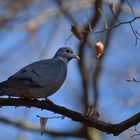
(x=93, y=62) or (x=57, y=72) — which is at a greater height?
(x=57, y=72)

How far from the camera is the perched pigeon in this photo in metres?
3.74

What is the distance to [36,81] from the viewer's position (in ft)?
12.8

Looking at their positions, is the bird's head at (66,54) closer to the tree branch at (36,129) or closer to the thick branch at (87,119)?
the thick branch at (87,119)

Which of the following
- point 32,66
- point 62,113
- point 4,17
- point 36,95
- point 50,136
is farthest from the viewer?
point 4,17

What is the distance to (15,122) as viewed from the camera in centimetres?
689

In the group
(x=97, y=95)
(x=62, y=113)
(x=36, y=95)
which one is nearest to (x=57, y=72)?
(x=36, y=95)

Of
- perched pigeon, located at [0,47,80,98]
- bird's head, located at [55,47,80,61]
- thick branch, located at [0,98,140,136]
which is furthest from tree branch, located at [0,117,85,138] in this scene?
thick branch, located at [0,98,140,136]

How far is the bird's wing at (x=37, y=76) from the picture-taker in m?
3.79

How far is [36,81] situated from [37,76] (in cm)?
8

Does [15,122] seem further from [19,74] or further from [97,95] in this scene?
[19,74]

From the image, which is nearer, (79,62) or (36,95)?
(36,95)

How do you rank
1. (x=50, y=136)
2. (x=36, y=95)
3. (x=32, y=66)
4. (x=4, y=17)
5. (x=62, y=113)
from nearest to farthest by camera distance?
(x=62, y=113) < (x=36, y=95) < (x=32, y=66) < (x=50, y=136) < (x=4, y=17)

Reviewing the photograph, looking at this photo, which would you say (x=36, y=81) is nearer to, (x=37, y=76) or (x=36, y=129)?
(x=37, y=76)

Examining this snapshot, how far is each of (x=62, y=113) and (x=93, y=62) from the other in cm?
415
